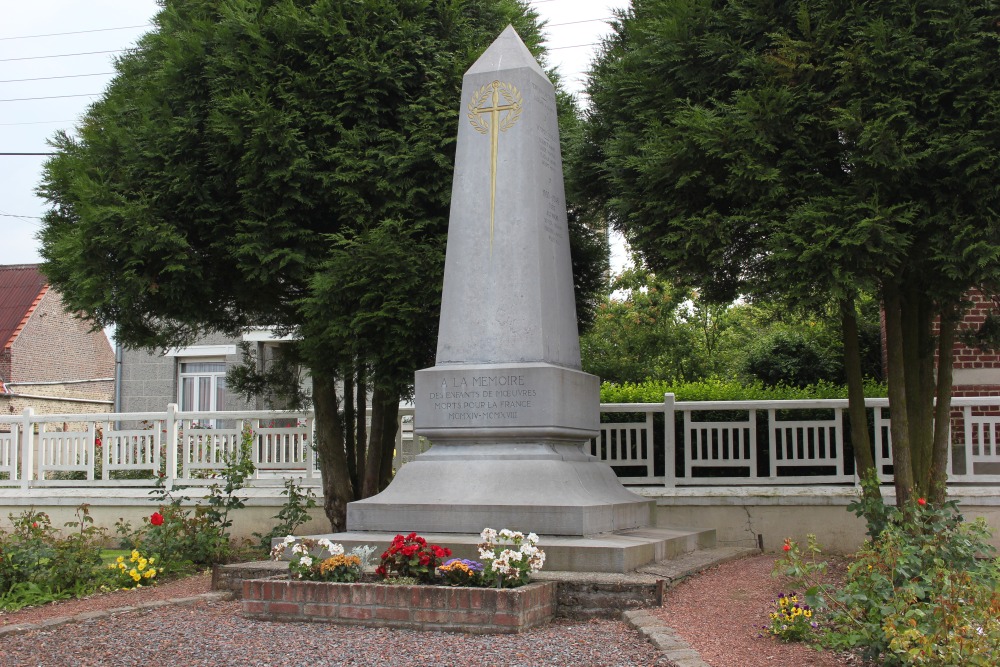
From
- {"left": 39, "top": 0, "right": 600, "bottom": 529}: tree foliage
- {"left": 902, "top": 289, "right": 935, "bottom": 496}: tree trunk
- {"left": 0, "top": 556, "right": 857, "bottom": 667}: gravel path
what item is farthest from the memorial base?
{"left": 902, "top": 289, "right": 935, "bottom": 496}: tree trunk

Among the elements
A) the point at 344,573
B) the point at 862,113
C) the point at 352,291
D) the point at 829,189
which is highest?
the point at 862,113

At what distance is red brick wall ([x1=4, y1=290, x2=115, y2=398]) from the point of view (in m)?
27.0

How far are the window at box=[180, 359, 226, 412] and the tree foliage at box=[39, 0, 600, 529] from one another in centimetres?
1598

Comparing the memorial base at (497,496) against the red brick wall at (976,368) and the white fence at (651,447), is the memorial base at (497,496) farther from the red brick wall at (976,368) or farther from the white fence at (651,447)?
the red brick wall at (976,368)

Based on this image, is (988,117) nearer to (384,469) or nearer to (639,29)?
(639,29)

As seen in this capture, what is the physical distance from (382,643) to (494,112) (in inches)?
188

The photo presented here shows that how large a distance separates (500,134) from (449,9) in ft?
6.86

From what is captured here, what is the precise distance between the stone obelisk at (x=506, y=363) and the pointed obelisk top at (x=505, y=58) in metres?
0.01

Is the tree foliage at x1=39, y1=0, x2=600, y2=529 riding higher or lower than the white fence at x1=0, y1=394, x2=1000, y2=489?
higher

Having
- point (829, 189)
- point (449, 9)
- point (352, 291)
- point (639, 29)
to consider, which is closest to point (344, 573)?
point (352, 291)

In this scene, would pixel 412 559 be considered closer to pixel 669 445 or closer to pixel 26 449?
pixel 669 445

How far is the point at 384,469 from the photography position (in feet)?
36.1

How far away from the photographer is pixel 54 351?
2836 centimetres

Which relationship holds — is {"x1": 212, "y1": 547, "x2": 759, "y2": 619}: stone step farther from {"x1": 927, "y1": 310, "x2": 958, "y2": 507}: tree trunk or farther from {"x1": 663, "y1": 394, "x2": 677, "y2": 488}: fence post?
{"x1": 663, "y1": 394, "x2": 677, "y2": 488}: fence post
